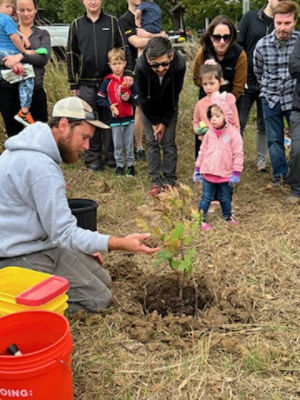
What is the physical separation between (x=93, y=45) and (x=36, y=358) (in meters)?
Result: 4.93

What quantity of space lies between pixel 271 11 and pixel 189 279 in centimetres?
361

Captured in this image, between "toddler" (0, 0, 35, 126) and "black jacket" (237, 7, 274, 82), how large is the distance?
248 centimetres

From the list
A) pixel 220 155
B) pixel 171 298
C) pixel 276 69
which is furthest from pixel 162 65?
pixel 171 298

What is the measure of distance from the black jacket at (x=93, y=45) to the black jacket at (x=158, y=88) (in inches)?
39.4

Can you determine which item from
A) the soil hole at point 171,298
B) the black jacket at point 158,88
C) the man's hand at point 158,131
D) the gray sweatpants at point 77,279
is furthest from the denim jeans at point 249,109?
the gray sweatpants at point 77,279

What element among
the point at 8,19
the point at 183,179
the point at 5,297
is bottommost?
the point at 183,179

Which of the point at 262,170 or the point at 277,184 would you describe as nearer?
the point at 277,184

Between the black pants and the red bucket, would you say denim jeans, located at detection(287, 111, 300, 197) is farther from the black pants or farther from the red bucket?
the red bucket

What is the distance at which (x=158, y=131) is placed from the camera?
566 centimetres

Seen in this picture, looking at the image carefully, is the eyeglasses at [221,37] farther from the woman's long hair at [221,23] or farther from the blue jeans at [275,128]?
the blue jeans at [275,128]

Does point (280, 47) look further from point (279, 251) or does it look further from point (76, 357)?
point (76, 357)

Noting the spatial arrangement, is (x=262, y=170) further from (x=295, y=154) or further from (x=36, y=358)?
(x=36, y=358)

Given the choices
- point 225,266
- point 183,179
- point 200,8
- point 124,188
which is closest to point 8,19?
point 124,188

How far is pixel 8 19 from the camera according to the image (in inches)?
219
